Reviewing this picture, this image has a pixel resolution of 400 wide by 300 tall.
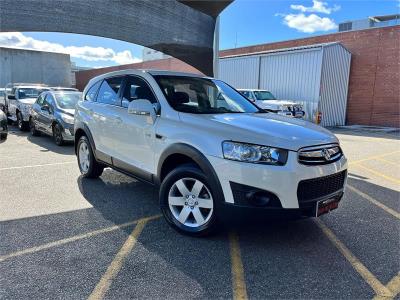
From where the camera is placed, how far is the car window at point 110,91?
5191 millimetres

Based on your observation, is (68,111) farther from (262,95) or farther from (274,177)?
(262,95)

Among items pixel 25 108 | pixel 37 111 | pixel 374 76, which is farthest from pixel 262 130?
pixel 374 76

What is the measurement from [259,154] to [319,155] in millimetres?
667

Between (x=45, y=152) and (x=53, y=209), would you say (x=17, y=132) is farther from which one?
(x=53, y=209)

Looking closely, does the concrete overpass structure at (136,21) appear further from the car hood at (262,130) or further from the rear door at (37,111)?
the car hood at (262,130)

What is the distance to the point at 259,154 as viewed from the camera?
327 centimetres

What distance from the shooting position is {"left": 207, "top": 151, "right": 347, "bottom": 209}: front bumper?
3199 millimetres

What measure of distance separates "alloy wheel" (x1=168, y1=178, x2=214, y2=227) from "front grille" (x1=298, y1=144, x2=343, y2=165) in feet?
3.32

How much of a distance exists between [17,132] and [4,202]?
28.8 feet

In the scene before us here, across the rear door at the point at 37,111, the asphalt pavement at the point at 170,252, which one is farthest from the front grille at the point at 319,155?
the rear door at the point at 37,111

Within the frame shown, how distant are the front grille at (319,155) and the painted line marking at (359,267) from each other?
92 cm

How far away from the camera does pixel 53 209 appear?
15.2ft

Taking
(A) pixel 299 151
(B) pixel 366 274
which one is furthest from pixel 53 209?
(B) pixel 366 274

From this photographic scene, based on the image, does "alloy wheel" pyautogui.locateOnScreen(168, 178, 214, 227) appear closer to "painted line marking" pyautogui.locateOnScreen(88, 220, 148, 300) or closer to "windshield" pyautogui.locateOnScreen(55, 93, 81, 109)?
"painted line marking" pyautogui.locateOnScreen(88, 220, 148, 300)
